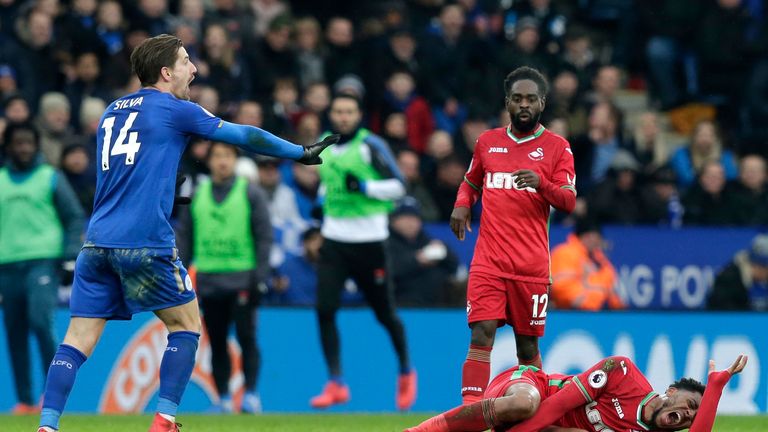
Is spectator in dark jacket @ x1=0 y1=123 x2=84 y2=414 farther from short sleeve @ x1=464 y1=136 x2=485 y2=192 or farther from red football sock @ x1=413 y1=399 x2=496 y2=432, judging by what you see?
red football sock @ x1=413 y1=399 x2=496 y2=432

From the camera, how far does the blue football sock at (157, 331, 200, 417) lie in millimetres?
8383

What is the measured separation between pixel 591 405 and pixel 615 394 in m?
0.16

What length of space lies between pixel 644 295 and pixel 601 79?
142 inches

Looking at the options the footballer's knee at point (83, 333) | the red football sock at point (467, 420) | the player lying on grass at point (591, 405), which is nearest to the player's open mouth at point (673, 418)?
the player lying on grass at point (591, 405)

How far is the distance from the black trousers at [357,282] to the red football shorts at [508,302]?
318 cm

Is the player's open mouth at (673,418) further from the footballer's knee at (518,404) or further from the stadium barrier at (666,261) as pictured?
the stadium barrier at (666,261)

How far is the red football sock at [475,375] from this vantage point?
9.59 meters

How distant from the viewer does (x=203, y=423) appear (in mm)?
11297

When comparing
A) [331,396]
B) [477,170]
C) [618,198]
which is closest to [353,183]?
[331,396]

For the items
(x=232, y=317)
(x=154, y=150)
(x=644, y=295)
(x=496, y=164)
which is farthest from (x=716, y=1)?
(x=154, y=150)

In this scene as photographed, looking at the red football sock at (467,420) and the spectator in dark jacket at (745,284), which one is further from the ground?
the spectator in dark jacket at (745,284)

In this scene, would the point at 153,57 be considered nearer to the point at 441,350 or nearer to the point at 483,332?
the point at 483,332

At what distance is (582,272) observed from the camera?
1510 centimetres

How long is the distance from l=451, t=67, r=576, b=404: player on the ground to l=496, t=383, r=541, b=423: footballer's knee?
1.16m
